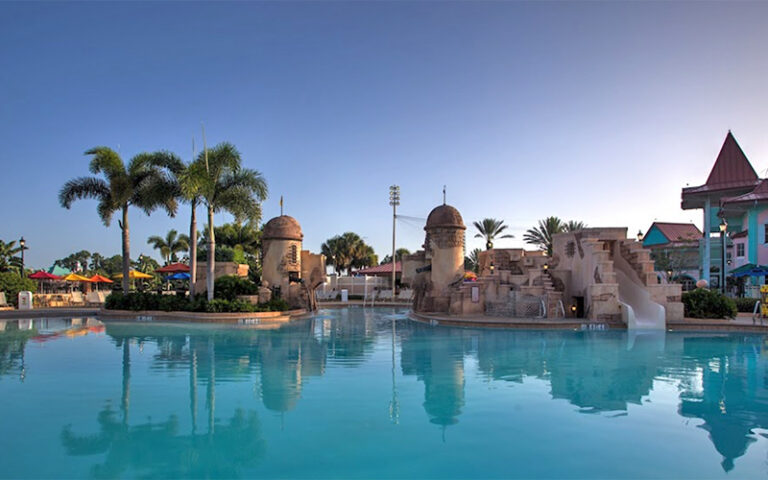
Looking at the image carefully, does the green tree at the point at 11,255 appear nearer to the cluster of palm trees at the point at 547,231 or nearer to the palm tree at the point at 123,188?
the palm tree at the point at 123,188

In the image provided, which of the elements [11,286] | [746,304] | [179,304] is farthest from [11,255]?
[746,304]

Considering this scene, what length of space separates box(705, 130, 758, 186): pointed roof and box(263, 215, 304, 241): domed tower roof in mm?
29107

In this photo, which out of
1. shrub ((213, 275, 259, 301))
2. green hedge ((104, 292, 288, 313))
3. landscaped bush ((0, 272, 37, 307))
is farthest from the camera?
landscaped bush ((0, 272, 37, 307))

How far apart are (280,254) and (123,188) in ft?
25.3

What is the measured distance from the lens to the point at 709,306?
1880 cm

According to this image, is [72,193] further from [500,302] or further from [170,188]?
[500,302]

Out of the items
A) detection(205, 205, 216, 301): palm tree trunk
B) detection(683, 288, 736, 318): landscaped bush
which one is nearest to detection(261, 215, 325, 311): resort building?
detection(205, 205, 216, 301): palm tree trunk

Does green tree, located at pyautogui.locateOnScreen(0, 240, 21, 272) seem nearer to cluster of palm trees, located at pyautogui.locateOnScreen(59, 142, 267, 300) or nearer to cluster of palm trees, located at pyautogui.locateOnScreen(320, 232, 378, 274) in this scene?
cluster of palm trees, located at pyautogui.locateOnScreen(59, 142, 267, 300)

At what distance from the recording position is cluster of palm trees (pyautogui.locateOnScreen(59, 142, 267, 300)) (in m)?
20.7

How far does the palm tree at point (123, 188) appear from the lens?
2164 cm

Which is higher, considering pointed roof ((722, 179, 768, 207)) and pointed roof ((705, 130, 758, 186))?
pointed roof ((705, 130, 758, 186))

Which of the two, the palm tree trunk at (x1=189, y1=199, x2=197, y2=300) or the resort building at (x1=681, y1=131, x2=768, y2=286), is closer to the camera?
the palm tree trunk at (x1=189, y1=199, x2=197, y2=300)

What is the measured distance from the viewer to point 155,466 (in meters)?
5.21

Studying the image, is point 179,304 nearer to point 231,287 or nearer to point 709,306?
point 231,287
